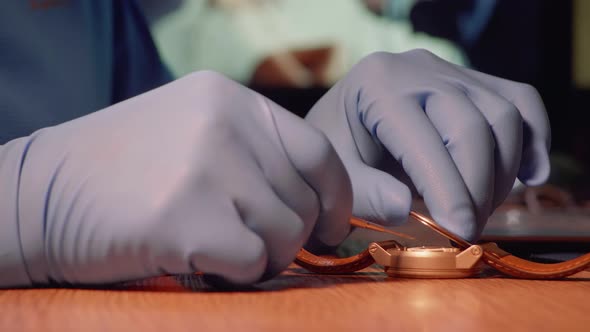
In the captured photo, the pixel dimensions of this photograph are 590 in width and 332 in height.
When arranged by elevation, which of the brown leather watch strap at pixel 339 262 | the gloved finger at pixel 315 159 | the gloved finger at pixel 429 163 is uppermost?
the gloved finger at pixel 315 159

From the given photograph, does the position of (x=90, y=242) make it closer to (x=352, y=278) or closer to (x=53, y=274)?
(x=53, y=274)

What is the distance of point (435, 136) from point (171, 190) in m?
0.35

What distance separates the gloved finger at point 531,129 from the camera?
35.8 inches

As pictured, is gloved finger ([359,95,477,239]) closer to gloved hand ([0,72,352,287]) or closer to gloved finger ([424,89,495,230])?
gloved finger ([424,89,495,230])

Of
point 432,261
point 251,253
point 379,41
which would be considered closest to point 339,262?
point 432,261

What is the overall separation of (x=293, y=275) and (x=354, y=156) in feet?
0.77

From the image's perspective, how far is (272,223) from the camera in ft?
1.75

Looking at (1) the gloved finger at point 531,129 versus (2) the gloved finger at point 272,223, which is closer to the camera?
(2) the gloved finger at point 272,223

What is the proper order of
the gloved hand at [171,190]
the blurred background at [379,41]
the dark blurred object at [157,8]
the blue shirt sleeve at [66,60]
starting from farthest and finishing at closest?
the blurred background at [379,41]
the dark blurred object at [157,8]
the blue shirt sleeve at [66,60]
the gloved hand at [171,190]

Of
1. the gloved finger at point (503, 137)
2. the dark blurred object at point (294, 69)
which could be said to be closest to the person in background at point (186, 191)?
the gloved finger at point (503, 137)

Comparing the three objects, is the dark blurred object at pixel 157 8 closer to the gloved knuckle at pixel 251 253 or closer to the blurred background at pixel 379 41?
the blurred background at pixel 379 41

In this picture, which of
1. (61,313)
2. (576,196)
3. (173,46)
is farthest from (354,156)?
(576,196)

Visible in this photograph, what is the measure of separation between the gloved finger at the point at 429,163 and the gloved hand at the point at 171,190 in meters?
0.18

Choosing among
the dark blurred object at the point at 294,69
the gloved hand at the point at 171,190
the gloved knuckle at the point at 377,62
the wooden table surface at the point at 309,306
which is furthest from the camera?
the dark blurred object at the point at 294,69
